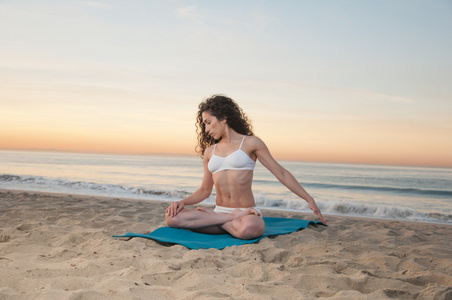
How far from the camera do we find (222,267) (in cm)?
A: 293

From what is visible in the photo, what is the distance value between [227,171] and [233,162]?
5.2 inches

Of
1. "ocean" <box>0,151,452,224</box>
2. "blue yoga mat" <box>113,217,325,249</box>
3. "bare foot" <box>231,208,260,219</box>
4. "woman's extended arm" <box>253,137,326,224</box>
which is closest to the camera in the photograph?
"blue yoga mat" <box>113,217,325,249</box>

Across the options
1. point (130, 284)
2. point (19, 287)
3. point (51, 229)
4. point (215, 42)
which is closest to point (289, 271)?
point (130, 284)

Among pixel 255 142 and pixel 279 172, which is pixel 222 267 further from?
pixel 255 142

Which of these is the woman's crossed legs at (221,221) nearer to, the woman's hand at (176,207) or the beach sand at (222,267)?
the woman's hand at (176,207)

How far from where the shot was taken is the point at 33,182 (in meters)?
14.0

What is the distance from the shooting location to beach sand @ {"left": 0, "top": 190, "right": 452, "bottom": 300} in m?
2.29

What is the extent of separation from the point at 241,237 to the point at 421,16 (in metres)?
10.7

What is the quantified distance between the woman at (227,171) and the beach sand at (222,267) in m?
0.51

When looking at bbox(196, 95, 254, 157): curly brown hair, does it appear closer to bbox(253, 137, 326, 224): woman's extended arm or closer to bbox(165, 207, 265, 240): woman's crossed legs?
bbox(253, 137, 326, 224): woman's extended arm

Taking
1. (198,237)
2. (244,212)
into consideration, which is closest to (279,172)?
(244,212)

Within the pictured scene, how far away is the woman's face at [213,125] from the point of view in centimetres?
418

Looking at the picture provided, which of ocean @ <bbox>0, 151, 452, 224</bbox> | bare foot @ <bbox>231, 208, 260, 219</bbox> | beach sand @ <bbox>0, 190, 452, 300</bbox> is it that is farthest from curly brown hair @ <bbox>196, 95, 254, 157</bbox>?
ocean @ <bbox>0, 151, 452, 224</bbox>

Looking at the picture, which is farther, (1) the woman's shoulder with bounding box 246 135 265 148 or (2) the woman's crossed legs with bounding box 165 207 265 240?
(1) the woman's shoulder with bounding box 246 135 265 148
